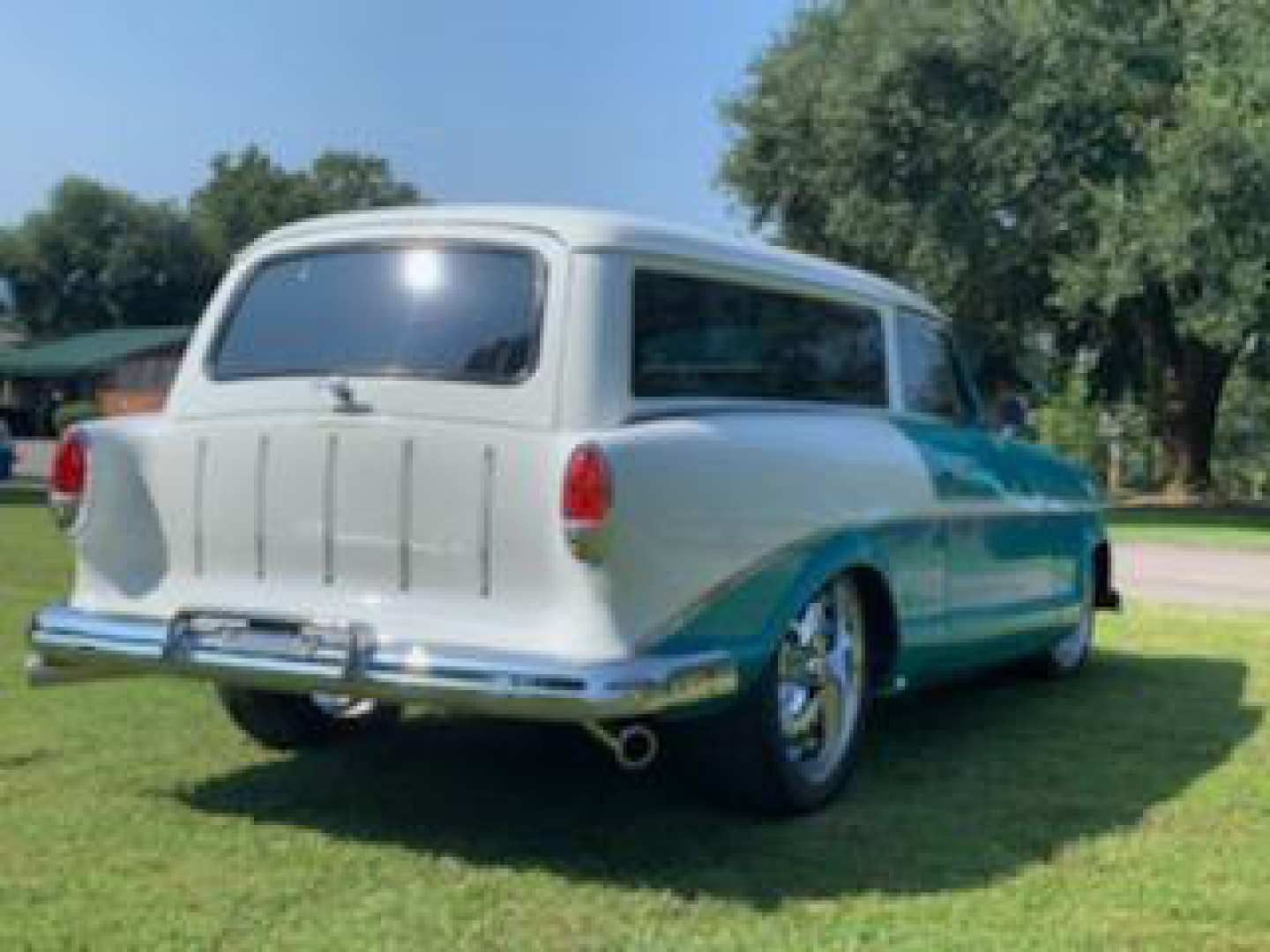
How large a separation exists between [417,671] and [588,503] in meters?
0.68

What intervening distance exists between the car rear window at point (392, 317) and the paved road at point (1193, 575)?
954cm

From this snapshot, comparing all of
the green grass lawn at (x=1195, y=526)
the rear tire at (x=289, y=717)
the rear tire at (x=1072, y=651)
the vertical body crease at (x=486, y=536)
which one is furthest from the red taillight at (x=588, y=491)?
the green grass lawn at (x=1195, y=526)

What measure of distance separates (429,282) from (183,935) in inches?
84.4

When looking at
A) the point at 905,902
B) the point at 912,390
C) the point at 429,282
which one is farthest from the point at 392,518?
the point at 912,390

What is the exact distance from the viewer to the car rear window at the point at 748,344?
5.78m

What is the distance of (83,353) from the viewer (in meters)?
70.3

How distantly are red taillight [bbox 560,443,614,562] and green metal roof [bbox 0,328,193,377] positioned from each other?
206ft

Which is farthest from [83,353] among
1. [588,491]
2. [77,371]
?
[588,491]

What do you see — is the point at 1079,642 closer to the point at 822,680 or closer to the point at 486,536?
the point at 822,680

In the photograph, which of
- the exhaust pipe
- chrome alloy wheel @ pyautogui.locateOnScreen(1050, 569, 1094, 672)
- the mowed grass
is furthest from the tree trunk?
the exhaust pipe

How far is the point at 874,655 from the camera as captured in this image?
269 inches

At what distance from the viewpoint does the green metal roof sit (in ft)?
224

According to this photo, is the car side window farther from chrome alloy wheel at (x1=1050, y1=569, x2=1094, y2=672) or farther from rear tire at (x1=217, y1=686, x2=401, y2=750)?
rear tire at (x1=217, y1=686, x2=401, y2=750)

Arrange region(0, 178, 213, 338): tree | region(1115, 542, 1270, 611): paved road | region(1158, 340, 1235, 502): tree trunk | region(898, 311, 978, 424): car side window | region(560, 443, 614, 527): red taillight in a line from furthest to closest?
1. region(0, 178, 213, 338): tree
2. region(1158, 340, 1235, 502): tree trunk
3. region(1115, 542, 1270, 611): paved road
4. region(898, 311, 978, 424): car side window
5. region(560, 443, 614, 527): red taillight
